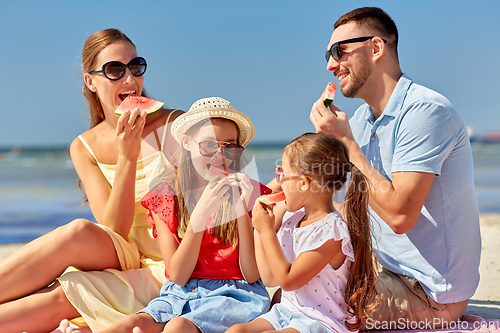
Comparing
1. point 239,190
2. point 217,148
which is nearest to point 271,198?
point 239,190

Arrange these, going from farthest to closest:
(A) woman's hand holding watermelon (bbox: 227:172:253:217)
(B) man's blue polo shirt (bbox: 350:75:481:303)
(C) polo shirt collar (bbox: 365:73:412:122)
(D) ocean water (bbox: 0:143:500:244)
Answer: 1. (D) ocean water (bbox: 0:143:500:244)
2. (C) polo shirt collar (bbox: 365:73:412:122)
3. (B) man's blue polo shirt (bbox: 350:75:481:303)
4. (A) woman's hand holding watermelon (bbox: 227:172:253:217)

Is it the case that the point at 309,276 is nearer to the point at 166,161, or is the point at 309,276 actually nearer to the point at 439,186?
the point at 439,186

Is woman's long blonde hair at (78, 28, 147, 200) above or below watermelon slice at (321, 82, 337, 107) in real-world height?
above

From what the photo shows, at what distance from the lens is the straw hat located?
10.4 feet

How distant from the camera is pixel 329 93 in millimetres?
3438

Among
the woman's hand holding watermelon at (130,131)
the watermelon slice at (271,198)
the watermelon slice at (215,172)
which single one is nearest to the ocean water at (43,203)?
the woman's hand holding watermelon at (130,131)

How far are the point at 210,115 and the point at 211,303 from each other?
51.3 inches

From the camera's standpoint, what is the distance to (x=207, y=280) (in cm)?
303

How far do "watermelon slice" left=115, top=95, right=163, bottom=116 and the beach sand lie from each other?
3171mm

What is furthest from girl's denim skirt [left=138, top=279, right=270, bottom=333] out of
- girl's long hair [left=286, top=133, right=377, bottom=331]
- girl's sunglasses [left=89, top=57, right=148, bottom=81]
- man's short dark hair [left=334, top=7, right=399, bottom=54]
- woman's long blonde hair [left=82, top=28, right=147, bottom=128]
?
man's short dark hair [left=334, top=7, right=399, bottom=54]

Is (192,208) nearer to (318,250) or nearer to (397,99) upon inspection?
(318,250)

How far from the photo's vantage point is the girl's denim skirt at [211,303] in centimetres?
275

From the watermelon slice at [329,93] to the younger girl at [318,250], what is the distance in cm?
61

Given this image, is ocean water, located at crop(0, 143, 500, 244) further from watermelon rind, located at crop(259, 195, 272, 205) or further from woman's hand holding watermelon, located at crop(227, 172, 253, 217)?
watermelon rind, located at crop(259, 195, 272, 205)
